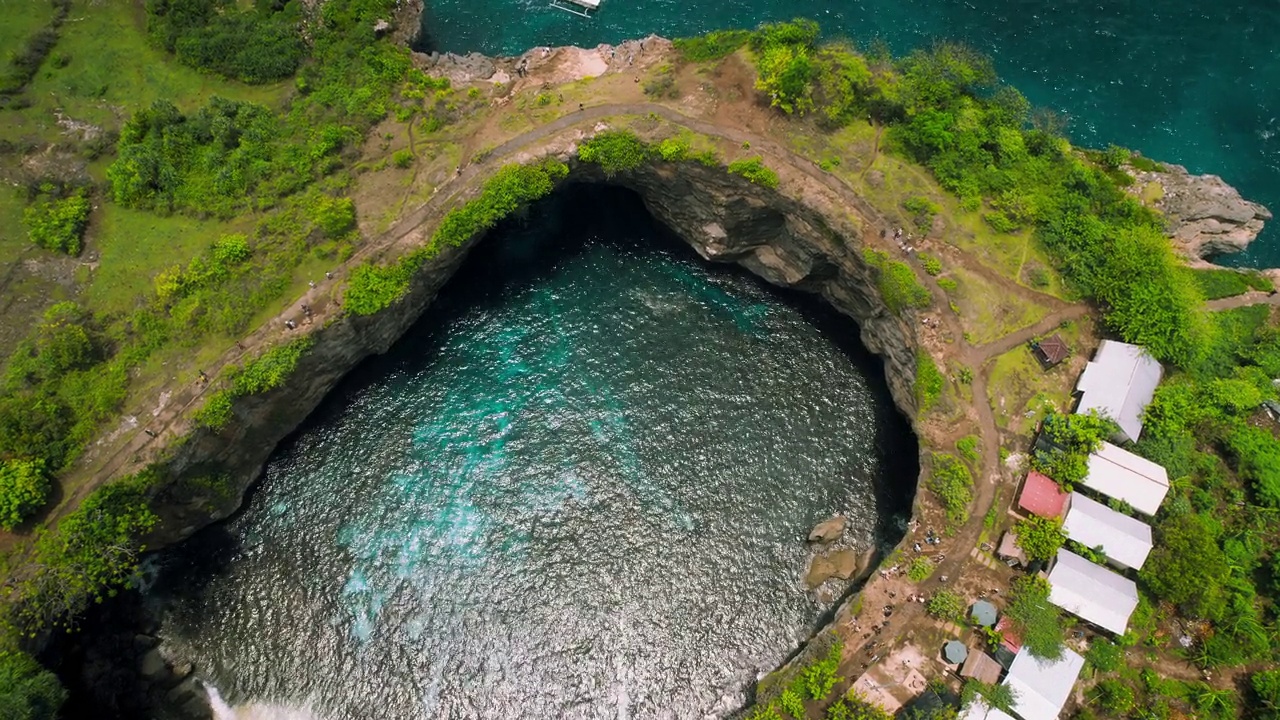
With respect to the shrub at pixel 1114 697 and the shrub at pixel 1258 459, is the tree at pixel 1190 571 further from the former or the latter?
the shrub at pixel 1114 697

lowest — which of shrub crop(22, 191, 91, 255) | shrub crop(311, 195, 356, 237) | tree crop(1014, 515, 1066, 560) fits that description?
tree crop(1014, 515, 1066, 560)

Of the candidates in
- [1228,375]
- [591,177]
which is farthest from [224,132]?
[1228,375]

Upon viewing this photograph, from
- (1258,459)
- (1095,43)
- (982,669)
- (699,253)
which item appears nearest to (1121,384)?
(1258,459)

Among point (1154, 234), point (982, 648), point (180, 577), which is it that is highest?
point (1154, 234)

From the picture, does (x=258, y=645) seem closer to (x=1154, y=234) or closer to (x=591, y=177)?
(x=591, y=177)

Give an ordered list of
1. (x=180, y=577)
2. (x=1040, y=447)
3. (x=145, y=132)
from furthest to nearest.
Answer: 1. (x=145, y=132)
2. (x=180, y=577)
3. (x=1040, y=447)

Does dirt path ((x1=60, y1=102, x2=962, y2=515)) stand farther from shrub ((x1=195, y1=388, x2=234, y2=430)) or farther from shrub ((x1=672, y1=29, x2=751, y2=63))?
shrub ((x1=672, y1=29, x2=751, y2=63))

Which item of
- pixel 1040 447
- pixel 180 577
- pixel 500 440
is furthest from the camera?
pixel 500 440

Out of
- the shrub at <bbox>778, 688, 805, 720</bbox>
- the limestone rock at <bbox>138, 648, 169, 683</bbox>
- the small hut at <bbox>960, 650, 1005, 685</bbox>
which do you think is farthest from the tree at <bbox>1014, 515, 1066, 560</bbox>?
the limestone rock at <bbox>138, 648, 169, 683</bbox>
